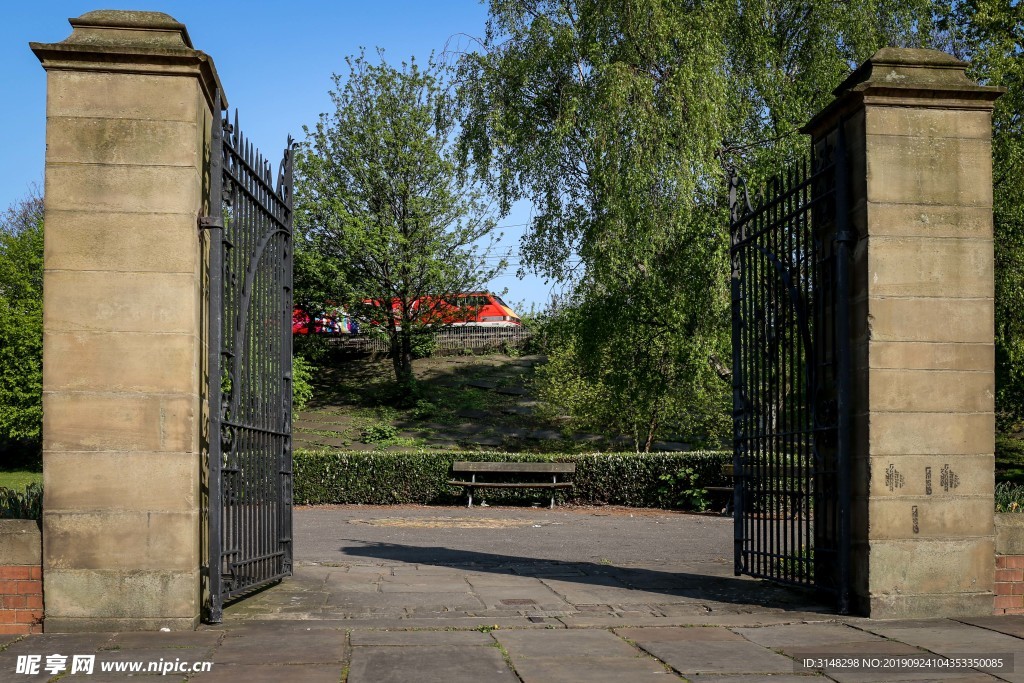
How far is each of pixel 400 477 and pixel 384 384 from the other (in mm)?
16820

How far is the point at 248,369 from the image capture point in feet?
23.5

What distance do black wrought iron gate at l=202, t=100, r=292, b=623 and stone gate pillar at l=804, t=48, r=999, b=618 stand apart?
4190 millimetres

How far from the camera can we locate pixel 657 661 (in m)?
5.05

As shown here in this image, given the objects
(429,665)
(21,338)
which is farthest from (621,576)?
(21,338)

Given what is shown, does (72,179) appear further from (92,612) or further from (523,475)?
(523,475)

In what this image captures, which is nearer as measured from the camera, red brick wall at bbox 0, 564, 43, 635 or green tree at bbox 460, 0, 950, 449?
red brick wall at bbox 0, 564, 43, 635

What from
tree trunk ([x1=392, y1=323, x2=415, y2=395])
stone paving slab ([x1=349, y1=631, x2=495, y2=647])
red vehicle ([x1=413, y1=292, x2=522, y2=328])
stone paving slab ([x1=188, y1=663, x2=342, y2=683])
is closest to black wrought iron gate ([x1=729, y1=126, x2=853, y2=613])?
stone paving slab ([x1=349, y1=631, x2=495, y2=647])

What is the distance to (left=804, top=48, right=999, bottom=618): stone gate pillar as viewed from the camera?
6453 millimetres

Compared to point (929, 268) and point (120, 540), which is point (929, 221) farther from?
point (120, 540)

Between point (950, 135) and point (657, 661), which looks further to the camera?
point (950, 135)

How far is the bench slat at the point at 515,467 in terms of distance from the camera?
1823 cm

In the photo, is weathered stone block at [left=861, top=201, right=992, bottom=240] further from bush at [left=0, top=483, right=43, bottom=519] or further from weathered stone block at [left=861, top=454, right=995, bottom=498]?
bush at [left=0, top=483, right=43, bottom=519]

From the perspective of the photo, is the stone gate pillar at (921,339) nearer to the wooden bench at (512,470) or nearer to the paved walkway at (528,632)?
the paved walkway at (528,632)

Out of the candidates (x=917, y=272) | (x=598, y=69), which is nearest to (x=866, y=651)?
(x=917, y=272)
